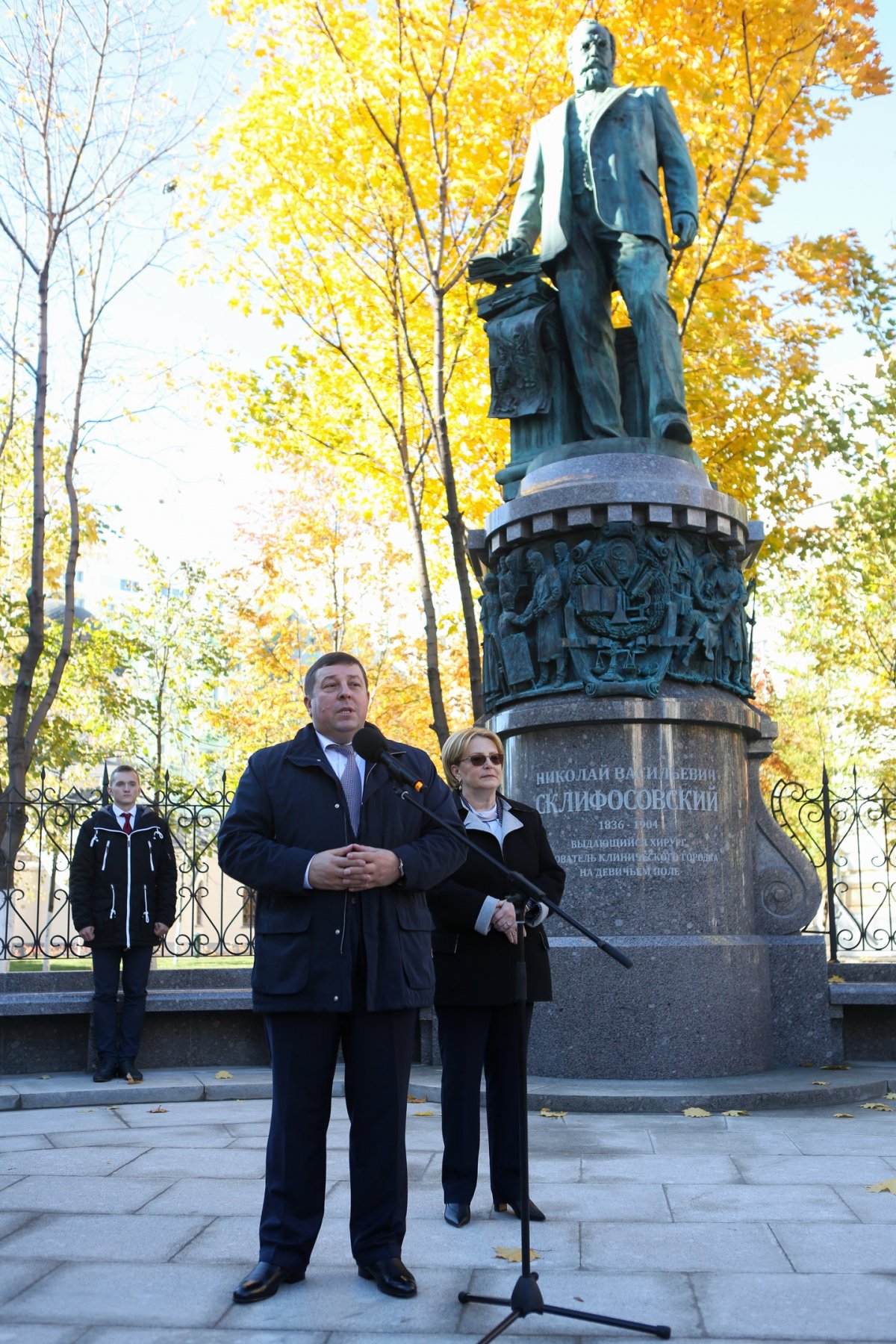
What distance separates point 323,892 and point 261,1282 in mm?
1214

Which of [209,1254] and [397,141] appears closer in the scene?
[209,1254]

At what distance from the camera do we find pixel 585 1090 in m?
8.09

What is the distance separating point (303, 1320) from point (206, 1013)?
6.45 meters

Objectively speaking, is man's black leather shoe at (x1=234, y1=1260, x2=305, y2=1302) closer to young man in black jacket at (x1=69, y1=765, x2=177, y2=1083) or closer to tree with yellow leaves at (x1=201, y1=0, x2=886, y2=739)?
young man in black jacket at (x1=69, y1=765, x2=177, y2=1083)

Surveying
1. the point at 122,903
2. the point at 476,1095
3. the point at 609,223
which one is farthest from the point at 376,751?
the point at 609,223

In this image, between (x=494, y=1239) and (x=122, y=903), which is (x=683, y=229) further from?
(x=494, y=1239)

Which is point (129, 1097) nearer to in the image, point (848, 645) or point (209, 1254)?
point (209, 1254)

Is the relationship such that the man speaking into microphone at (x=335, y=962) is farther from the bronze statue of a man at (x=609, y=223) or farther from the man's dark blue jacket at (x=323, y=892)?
the bronze statue of a man at (x=609, y=223)

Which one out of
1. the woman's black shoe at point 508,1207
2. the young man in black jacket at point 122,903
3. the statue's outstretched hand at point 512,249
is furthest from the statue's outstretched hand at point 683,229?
the woman's black shoe at point 508,1207

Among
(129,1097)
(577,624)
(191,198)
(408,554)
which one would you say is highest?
(191,198)

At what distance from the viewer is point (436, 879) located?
456 cm

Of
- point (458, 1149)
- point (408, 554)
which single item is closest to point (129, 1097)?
point (458, 1149)

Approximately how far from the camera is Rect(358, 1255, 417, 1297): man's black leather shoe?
4207 mm

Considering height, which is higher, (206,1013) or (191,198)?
(191,198)
